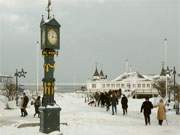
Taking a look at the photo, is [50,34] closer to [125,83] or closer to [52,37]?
[52,37]

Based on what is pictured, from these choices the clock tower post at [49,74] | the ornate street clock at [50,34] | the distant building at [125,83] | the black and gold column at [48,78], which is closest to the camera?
the clock tower post at [49,74]

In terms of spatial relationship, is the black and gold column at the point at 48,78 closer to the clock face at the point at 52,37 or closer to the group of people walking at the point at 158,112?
the clock face at the point at 52,37

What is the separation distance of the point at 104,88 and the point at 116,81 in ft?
15.7

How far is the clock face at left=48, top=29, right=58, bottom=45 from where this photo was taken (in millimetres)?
17141

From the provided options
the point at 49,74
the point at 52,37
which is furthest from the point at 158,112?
the point at 52,37

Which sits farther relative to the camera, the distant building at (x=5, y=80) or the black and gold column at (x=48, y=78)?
the distant building at (x=5, y=80)

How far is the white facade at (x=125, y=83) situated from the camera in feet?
442

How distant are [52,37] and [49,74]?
135 cm

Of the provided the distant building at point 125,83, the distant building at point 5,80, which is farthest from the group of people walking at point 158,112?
the distant building at point 125,83

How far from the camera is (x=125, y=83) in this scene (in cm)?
13688

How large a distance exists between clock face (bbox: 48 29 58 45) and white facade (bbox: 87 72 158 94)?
375 feet

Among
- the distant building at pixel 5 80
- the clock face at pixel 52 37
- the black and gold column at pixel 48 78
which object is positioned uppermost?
the distant building at pixel 5 80

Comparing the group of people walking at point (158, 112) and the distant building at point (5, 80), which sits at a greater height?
the distant building at point (5, 80)

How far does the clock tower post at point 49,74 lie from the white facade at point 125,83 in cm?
11422
